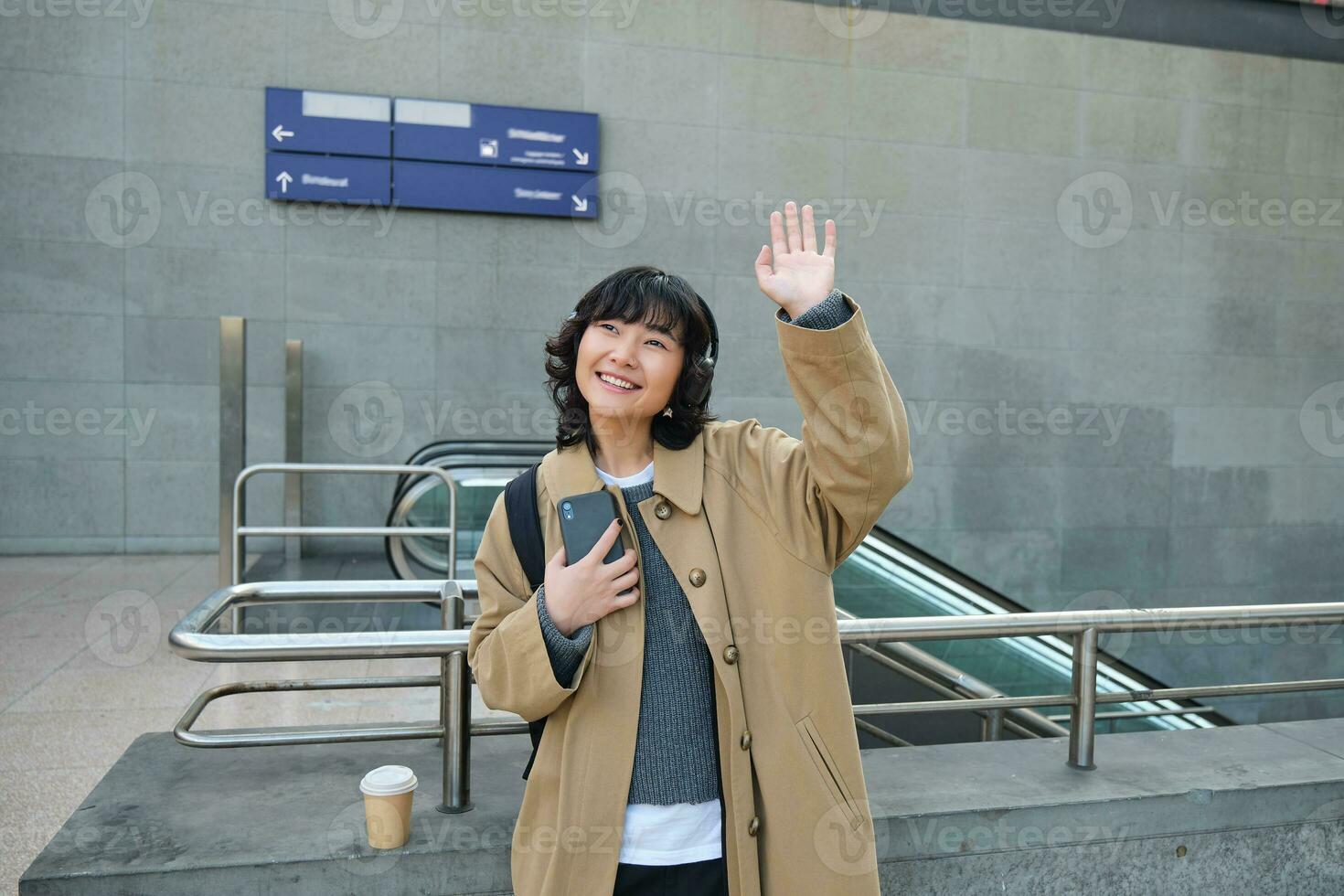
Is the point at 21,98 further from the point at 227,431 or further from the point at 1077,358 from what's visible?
the point at 1077,358

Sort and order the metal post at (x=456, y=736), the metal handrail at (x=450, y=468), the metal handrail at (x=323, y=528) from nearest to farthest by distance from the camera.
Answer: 1. the metal post at (x=456, y=736)
2. the metal handrail at (x=323, y=528)
3. the metal handrail at (x=450, y=468)

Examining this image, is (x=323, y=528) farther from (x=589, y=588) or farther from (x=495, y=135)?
(x=589, y=588)

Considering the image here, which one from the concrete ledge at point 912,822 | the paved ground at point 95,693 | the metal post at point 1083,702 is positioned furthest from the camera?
the paved ground at point 95,693

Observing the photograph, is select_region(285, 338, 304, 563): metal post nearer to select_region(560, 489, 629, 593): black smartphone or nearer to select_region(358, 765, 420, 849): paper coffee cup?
select_region(358, 765, 420, 849): paper coffee cup

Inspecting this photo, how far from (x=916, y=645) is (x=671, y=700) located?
10.2ft

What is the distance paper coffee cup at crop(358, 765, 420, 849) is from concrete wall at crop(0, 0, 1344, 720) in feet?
18.9

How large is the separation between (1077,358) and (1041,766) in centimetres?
683

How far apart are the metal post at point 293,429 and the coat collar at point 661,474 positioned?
5.94 metres

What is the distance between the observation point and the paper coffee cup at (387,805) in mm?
1730

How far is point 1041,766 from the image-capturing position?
2314 millimetres

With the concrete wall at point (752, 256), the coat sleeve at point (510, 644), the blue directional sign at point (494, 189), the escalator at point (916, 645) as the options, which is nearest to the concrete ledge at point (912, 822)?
the coat sleeve at point (510, 644)

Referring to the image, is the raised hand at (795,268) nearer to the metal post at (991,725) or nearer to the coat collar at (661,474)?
the coat collar at (661,474)

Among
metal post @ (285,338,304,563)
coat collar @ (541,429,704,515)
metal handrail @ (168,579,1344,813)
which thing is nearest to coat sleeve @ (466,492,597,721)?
coat collar @ (541,429,704,515)

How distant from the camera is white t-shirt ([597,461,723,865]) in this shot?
4.07ft
